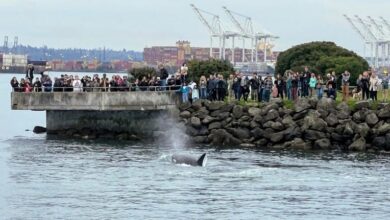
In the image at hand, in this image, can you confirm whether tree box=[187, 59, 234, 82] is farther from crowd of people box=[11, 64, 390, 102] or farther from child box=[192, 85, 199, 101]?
child box=[192, 85, 199, 101]

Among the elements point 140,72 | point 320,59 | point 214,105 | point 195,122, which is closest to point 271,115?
point 214,105

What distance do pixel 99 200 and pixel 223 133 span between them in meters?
20.7

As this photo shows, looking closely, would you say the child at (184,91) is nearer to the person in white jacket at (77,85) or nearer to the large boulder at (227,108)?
the large boulder at (227,108)

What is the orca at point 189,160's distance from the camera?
47.8 meters

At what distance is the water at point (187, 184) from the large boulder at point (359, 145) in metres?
2.25

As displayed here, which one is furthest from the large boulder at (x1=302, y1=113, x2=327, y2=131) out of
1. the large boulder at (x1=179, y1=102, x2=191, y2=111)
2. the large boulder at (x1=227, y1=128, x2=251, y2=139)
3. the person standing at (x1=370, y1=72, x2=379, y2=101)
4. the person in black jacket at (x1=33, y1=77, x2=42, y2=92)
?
the person in black jacket at (x1=33, y1=77, x2=42, y2=92)

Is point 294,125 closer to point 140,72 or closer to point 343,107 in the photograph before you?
point 343,107

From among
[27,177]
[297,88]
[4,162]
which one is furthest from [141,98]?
[27,177]

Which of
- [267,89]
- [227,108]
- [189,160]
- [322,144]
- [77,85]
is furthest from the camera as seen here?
[77,85]

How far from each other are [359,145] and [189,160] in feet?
37.4

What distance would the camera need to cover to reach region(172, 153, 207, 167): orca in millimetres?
47781

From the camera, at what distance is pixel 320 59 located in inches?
3506

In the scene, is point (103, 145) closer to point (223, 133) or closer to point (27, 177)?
point (223, 133)

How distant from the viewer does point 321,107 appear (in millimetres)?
58625
